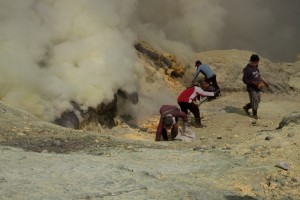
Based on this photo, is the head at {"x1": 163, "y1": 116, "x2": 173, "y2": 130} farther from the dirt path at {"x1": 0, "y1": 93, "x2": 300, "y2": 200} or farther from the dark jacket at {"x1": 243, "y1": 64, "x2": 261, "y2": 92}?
the dark jacket at {"x1": 243, "y1": 64, "x2": 261, "y2": 92}

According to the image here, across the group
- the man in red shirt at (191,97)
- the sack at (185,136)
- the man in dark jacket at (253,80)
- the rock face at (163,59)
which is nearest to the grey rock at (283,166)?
the sack at (185,136)

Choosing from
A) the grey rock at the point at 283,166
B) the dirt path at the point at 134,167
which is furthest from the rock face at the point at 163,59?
the grey rock at the point at 283,166

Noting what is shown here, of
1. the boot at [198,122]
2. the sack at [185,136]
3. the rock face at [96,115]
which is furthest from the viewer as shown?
the boot at [198,122]

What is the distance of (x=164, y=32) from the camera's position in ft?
50.7

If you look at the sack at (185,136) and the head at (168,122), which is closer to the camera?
the head at (168,122)

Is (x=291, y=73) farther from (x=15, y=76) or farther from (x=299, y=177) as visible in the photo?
(x=299, y=177)

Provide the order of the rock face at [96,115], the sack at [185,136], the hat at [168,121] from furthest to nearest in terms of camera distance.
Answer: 1. the rock face at [96,115]
2. the sack at [185,136]
3. the hat at [168,121]

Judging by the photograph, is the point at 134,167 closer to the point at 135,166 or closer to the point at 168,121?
the point at 135,166

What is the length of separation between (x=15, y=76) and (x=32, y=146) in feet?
11.1

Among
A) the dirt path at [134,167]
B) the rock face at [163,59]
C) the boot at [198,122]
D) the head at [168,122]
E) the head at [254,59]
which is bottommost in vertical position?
the dirt path at [134,167]

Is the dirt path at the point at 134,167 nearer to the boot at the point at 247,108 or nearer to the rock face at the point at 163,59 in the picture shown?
the boot at the point at 247,108

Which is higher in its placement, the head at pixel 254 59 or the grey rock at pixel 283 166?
the head at pixel 254 59

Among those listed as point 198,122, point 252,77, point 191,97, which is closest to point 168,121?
point 191,97

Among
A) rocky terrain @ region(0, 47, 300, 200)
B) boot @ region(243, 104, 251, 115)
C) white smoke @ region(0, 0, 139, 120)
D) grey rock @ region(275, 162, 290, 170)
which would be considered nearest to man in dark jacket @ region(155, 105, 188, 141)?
rocky terrain @ region(0, 47, 300, 200)
